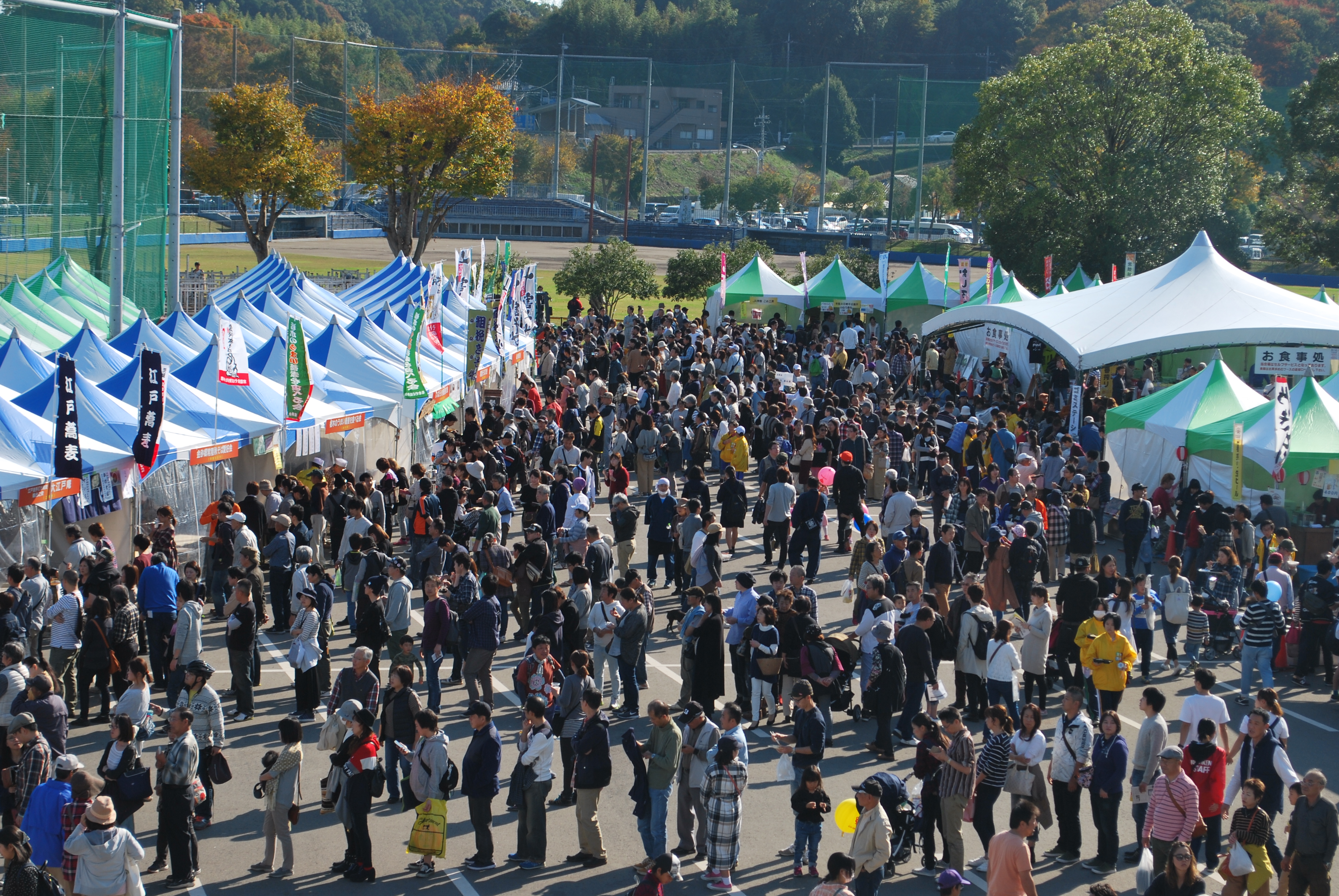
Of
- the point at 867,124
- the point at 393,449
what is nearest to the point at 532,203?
the point at 867,124

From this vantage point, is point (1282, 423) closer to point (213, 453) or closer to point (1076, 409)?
point (1076, 409)

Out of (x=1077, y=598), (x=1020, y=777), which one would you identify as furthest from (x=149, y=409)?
(x=1020, y=777)

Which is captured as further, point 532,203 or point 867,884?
point 532,203

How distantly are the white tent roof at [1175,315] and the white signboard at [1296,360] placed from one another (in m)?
0.32

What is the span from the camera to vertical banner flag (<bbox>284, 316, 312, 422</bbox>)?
15875mm

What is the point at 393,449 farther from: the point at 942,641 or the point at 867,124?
the point at 867,124

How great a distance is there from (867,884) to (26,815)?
16.4 feet

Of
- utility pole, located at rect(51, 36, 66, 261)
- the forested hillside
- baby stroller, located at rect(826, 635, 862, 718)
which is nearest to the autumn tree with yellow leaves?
utility pole, located at rect(51, 36, 66, 261)

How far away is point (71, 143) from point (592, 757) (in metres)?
25.1

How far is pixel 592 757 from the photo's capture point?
27.4 ft

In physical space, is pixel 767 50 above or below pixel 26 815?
above

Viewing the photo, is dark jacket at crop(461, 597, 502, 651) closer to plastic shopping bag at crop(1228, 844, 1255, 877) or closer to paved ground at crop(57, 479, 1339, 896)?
paved ground at crop(57, 479, 1339, 896)

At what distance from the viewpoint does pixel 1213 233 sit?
156 feet

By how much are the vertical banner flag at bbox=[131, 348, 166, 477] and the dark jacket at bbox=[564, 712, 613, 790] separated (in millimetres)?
7284
